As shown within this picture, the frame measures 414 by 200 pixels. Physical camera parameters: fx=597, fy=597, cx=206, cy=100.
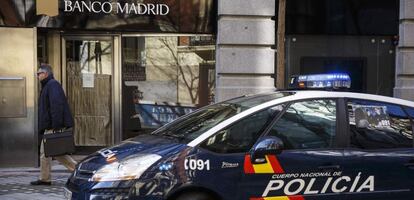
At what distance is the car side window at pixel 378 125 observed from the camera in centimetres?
570

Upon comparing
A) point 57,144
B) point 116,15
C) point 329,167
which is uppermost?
point 116,15

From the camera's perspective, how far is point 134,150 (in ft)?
17.6

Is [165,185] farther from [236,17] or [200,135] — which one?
[236,17]

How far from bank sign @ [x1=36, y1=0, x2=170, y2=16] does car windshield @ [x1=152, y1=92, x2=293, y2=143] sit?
5.22 m

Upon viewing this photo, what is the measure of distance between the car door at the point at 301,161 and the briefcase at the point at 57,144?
397 centimetres

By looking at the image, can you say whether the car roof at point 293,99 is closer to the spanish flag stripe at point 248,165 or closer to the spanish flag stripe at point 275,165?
the spanish flag stripe at point 248,165

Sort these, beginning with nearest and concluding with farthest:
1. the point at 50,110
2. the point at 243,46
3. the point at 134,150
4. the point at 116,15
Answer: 1. the point at 134,150
2. the point at 50,110
3. the point at 116,15
4. the point at 243,46

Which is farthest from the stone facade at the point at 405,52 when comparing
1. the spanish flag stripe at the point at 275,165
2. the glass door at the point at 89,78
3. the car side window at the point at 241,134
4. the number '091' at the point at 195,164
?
the number '091' at the point at 195,164

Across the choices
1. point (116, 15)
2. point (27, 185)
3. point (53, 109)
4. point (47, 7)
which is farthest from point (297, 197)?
point (47, 7)

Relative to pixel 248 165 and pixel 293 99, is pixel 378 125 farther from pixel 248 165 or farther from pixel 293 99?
pixel 248 165

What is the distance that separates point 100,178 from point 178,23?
659cm

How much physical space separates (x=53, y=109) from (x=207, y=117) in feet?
11.2

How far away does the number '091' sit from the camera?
5113 mm

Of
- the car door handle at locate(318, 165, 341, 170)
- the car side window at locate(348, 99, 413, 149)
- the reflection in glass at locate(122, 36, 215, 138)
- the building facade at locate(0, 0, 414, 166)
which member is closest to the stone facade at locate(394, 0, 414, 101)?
the building facade at locate(0, 0, 414, 166)
